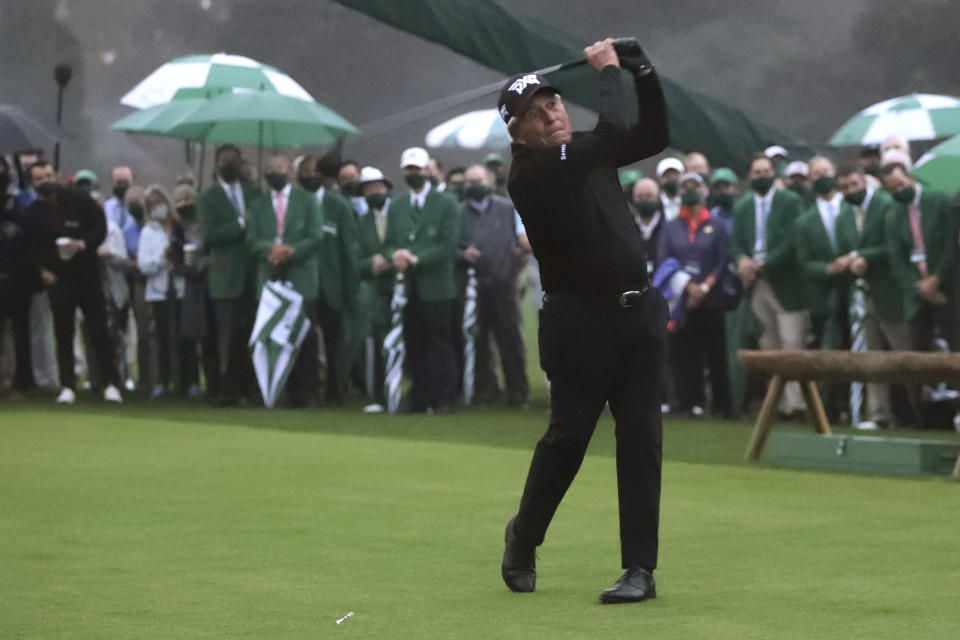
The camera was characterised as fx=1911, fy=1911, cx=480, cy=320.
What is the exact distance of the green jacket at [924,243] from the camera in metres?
14.6

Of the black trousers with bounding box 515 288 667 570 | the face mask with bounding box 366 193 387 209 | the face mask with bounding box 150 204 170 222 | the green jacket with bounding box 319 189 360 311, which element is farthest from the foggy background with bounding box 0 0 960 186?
the black trousers with bounding box 515 288 667 570

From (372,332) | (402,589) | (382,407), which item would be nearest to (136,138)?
(372,332)

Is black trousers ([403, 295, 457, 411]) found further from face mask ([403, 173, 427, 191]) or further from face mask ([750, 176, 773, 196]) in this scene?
face mask ([750, 176, 773, 196])

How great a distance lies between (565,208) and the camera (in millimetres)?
6734

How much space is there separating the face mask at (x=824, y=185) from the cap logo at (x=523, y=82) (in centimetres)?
981

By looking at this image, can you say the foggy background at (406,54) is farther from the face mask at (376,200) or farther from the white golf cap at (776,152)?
the face mask at (376,200)

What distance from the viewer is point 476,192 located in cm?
1759

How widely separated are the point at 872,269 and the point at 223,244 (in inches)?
232

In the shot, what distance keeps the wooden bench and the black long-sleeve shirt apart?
491 cm

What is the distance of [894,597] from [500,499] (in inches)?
139

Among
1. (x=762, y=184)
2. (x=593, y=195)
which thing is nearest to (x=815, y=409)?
(x=762, y=184)

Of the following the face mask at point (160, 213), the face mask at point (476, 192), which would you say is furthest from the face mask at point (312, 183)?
the face mask at point (160, 213)

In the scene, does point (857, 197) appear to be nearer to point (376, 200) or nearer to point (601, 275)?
point (376, 200)

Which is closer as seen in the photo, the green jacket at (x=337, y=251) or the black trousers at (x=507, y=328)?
the green jacket at (x=337, y=251)
